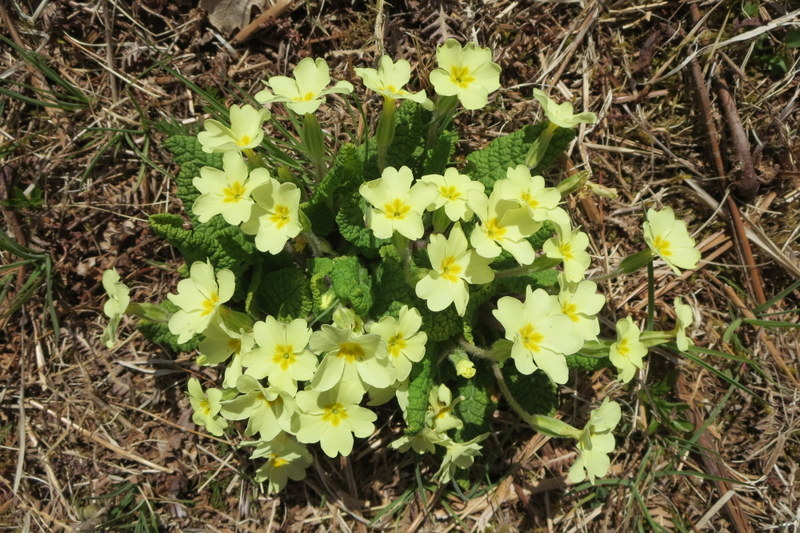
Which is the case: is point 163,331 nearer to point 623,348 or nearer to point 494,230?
point 494,230

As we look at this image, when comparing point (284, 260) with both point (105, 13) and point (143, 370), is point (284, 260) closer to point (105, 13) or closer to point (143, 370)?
point (143, 370)

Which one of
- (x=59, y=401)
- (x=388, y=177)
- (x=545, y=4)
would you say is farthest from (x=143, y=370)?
(x=545, y=4)

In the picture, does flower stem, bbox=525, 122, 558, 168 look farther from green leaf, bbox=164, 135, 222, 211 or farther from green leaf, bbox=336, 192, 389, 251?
green leaf, bbox=164, 135, 222, 211

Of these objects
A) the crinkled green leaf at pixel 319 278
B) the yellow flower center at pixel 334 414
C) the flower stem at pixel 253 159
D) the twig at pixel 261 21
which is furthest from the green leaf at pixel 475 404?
the twig at pixel 261 21

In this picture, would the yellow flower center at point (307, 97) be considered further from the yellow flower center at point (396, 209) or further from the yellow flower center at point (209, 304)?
the yellow flower center at point (209, 304)

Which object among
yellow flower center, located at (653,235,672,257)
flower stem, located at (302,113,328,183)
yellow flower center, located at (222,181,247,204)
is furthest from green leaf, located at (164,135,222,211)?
yellow flower center, located at (653,235,672,257)

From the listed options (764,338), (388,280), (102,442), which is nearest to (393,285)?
(388,280)
